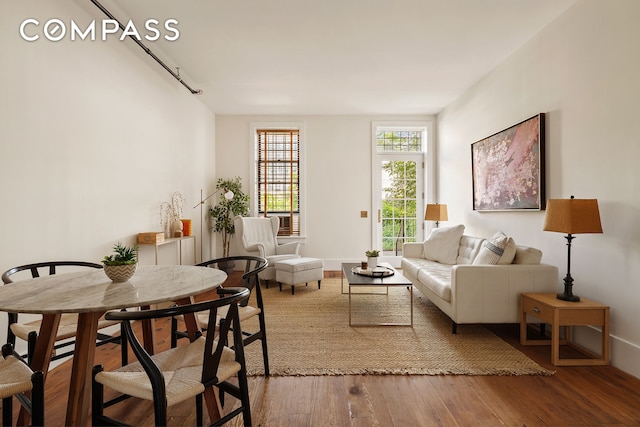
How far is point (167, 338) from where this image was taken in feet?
Answer: 9.91

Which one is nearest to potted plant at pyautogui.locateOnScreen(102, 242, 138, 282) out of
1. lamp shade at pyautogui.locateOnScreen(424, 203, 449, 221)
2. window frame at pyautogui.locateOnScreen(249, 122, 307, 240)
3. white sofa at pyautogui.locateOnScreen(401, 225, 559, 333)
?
white sofa at pyautogui.locateOnScreen(401, 225, 559, 333)

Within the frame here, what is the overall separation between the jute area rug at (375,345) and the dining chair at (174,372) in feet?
3.21

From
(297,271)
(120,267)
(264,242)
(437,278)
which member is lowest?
(297,271)

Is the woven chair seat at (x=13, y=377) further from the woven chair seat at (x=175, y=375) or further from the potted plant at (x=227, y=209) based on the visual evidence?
the potted plant at (x=227, y=209)

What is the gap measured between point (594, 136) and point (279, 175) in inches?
187

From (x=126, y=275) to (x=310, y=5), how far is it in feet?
8.42

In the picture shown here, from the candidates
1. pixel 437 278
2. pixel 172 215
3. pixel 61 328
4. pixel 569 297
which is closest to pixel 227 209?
pixel 172 215

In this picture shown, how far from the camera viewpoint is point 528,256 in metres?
3.04

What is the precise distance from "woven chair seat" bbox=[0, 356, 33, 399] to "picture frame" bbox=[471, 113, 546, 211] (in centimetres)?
386

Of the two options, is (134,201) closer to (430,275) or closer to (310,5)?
(310,5)

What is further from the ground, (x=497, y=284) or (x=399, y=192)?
(x=399, y=192)

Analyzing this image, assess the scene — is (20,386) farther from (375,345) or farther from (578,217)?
(578,217)

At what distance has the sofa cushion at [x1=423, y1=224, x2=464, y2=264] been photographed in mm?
4375

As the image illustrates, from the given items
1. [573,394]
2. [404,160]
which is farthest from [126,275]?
[404,160]
